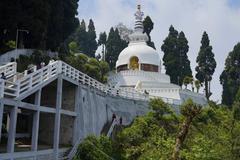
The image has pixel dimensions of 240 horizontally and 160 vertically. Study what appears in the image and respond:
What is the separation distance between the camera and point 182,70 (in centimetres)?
6288

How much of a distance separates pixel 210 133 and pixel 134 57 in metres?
36.9

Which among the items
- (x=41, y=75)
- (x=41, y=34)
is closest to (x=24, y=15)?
(x=41, y=34)

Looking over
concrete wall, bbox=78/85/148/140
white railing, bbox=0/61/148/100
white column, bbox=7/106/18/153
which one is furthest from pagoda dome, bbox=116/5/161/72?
white column, bbox=7/106/18/153

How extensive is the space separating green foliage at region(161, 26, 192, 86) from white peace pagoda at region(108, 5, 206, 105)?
2.19 metres

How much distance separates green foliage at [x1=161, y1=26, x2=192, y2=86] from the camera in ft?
203

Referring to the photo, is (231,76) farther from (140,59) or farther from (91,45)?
(91,45)

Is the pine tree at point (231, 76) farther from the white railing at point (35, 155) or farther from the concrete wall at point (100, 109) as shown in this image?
the white railing at point (35, 155)

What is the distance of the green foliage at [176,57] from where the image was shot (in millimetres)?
61875

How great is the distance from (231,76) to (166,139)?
40510 millimetres

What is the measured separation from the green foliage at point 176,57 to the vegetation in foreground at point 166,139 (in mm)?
32154

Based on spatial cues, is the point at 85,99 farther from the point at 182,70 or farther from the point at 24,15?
the point at 182,70

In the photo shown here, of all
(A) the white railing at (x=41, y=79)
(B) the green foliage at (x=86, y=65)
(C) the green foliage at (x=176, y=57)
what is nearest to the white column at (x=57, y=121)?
(A) the white railing at (x=41, y=79)

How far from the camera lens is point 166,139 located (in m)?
24.2

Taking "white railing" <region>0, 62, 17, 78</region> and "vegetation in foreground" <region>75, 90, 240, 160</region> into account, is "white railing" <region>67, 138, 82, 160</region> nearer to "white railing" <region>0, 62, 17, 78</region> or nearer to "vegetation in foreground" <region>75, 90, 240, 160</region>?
"vegetation in foreground" <region>75, 90, 240, 160</region>
